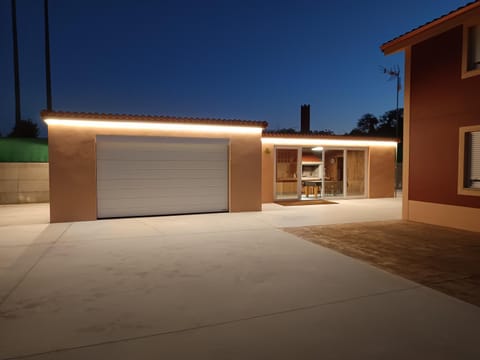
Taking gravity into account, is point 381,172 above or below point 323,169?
below

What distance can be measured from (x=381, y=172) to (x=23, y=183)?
16.5 metres

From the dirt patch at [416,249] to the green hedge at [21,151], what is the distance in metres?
12.4

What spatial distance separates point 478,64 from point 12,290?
10181mm

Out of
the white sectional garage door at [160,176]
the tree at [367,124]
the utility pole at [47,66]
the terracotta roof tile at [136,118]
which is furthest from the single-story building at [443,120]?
the tree at [367,124]

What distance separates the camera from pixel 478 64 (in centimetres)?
770

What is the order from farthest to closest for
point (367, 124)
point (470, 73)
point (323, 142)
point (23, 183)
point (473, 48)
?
point (367, 124) < point (323, 142) < point (23, 183) < point (473, 48) < point (470, 73)

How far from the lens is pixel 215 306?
3.59 metres

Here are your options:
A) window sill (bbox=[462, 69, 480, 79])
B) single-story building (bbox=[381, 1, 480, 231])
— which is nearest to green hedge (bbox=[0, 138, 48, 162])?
single-story building (bbox=[381, 1, 480, 231])

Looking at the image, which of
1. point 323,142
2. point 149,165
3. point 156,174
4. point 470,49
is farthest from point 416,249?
point 323,142

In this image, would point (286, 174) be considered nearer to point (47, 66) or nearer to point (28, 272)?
point (28, 272)

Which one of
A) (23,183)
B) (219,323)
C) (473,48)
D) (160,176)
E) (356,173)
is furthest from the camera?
(356,173)

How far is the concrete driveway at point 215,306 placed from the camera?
2.75m

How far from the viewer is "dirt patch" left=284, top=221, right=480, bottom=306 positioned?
4363mm

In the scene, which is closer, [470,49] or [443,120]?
[470,49]
